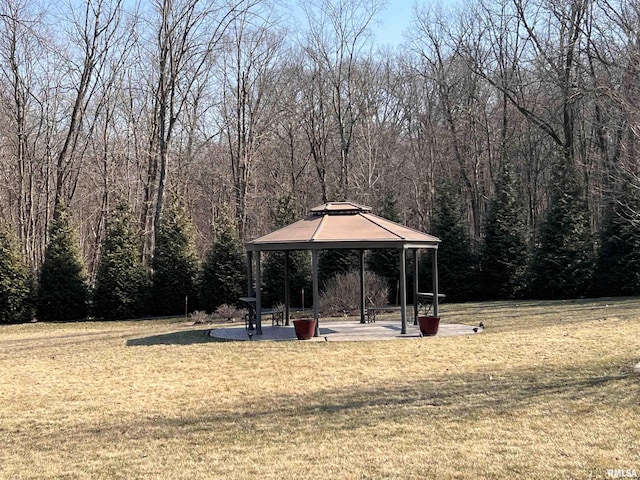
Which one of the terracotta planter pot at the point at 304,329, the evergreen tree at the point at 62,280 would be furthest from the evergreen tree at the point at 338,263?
the terracotta planter pot at the point at 304,329

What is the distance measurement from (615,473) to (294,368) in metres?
Answer: 5.60

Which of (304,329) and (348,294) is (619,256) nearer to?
(348,294)

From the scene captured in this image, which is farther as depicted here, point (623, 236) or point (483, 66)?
point (483, 66)

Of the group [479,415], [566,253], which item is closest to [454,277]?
[566,253]

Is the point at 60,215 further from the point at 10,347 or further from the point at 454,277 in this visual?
the point at 454,277

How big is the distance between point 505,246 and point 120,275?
1389 centimetres

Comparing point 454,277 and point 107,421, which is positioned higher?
point 454,277

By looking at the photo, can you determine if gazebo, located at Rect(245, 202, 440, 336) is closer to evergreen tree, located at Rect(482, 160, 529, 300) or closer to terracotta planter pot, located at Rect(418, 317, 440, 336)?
terracotta planter pot, located at Rect(418, 317, 440, 336)

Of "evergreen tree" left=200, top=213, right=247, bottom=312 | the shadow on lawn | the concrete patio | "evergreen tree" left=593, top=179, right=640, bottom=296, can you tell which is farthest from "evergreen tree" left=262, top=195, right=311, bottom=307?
"evergreen tree" left=593, top=179, right=640, bottom=296

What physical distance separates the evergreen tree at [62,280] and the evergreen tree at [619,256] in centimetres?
1807

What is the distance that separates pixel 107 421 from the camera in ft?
22.4

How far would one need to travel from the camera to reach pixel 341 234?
13602 mm

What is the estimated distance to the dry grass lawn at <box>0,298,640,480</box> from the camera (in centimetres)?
512

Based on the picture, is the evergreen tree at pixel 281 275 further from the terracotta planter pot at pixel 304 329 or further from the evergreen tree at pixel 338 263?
the terracotta planter pot at pixel 304 329
